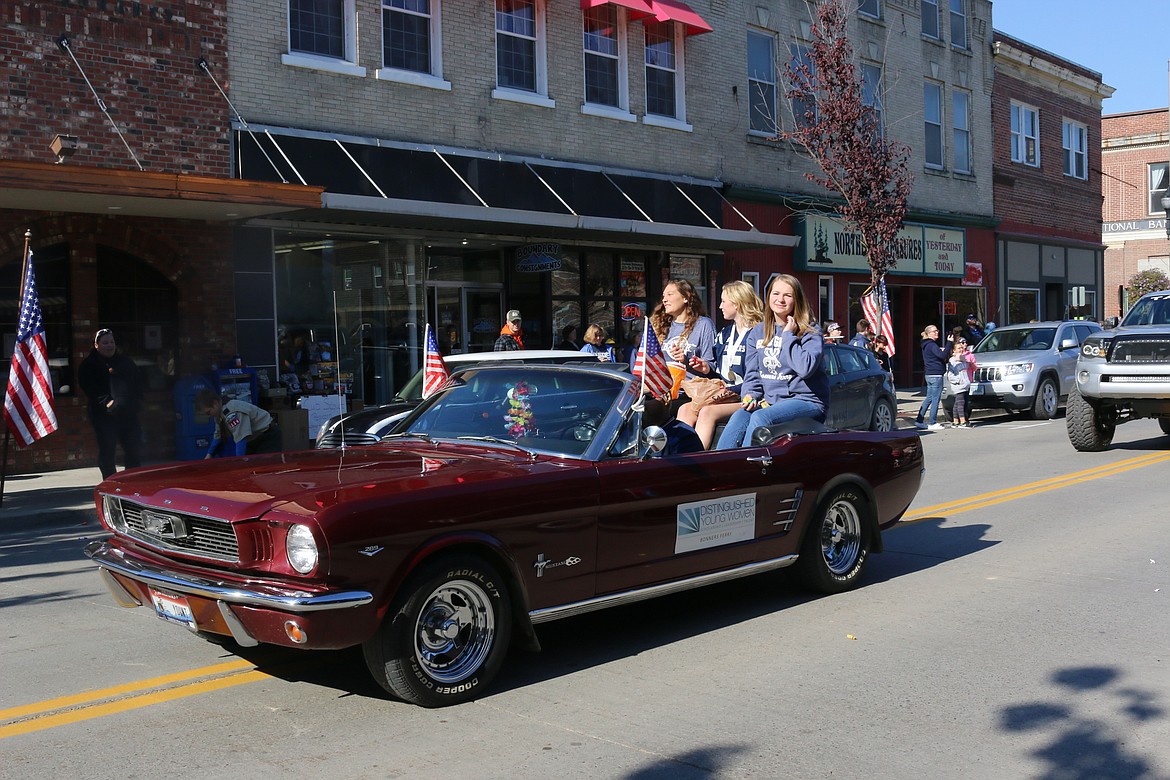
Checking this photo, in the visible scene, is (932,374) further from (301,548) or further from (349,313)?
(301,548)

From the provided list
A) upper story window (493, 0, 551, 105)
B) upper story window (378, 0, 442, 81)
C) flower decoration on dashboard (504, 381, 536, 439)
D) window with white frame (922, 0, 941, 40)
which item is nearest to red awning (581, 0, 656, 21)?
upper story window (493, 0, 551, 105)

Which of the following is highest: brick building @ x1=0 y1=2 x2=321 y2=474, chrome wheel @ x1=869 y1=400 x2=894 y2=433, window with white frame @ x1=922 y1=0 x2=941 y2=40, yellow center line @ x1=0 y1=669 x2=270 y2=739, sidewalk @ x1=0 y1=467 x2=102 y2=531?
window with white frame @ x1=922 y1=0 x2=941 y2=40

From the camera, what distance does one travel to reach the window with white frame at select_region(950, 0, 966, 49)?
98.9ft

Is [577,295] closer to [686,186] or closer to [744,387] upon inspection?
[686,186]

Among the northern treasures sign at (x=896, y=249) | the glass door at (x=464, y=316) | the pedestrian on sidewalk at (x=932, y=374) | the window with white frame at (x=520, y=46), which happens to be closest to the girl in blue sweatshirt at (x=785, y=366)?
the glass door at (x=464, y=316)

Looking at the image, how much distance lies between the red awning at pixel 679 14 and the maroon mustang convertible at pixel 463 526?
15.2 metres

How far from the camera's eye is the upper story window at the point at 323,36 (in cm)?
1606

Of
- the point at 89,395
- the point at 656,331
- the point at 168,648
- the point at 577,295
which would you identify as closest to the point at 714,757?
the point at 168,648

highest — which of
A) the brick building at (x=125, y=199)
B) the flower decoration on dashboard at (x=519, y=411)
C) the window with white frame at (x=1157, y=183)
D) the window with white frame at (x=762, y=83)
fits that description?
the window with white frame at (x=1157, y=183)

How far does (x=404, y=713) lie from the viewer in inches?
192

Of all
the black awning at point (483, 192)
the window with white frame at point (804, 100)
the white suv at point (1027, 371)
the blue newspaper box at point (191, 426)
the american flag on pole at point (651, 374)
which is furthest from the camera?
the window with white frame at point (804, 100)

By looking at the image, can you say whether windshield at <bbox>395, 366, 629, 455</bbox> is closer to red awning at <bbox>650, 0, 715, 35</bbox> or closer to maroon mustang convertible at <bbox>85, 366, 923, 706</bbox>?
maroon mustang convertible at <bbox>85, 366, 923, 706</bbox>

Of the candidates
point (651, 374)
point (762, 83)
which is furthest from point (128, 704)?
point (762, 83)

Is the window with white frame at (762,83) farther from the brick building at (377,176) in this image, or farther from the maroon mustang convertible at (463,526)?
the maroon mustang convertible at (463,526)
